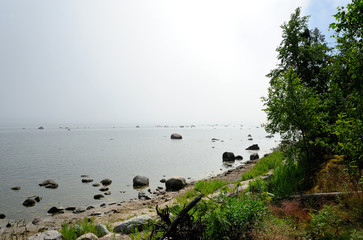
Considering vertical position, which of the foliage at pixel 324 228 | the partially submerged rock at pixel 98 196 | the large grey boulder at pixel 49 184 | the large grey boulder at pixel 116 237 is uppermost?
the foliage at pixel 324 228

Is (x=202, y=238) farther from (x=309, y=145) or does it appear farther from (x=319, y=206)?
(x=309, y=145)

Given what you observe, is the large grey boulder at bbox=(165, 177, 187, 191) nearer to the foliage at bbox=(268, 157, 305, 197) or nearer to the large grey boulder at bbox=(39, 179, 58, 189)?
the foliage at bbox=(268, 157, 305, 197)

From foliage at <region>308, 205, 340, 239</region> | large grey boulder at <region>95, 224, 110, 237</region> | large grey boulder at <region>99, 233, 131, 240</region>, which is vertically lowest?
large grey boulder at <region>95, 224, 110, 237</region>

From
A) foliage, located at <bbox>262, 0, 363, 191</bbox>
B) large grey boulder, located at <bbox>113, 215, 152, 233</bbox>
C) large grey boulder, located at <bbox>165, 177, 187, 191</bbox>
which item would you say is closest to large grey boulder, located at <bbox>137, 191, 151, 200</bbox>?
large grey boulder, located at <bbox>165, 177, 187, 191</bbox>

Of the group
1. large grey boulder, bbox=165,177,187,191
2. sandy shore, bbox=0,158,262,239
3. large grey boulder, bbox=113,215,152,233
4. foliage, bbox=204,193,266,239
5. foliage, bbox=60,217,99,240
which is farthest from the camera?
large grey boulder, bbox=165,177,187,191

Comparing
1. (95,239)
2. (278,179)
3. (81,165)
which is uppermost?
(278,179)

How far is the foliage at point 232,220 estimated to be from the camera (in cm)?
467

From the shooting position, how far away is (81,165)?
31.1 m

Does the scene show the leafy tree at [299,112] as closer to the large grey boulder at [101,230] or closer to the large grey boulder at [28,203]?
the large grey boulder at [101,230]

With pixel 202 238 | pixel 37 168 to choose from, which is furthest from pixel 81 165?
pixel 202 238

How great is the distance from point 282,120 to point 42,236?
11.7 meters

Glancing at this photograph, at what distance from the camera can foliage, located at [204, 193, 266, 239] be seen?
4.67 metres

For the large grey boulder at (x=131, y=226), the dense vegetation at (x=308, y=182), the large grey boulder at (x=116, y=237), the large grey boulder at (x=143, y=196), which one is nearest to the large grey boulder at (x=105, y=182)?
the large grey boulder at (x=143, y=196)

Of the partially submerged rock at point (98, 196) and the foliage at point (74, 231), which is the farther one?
the partially submerged rock at point (98, 196)
